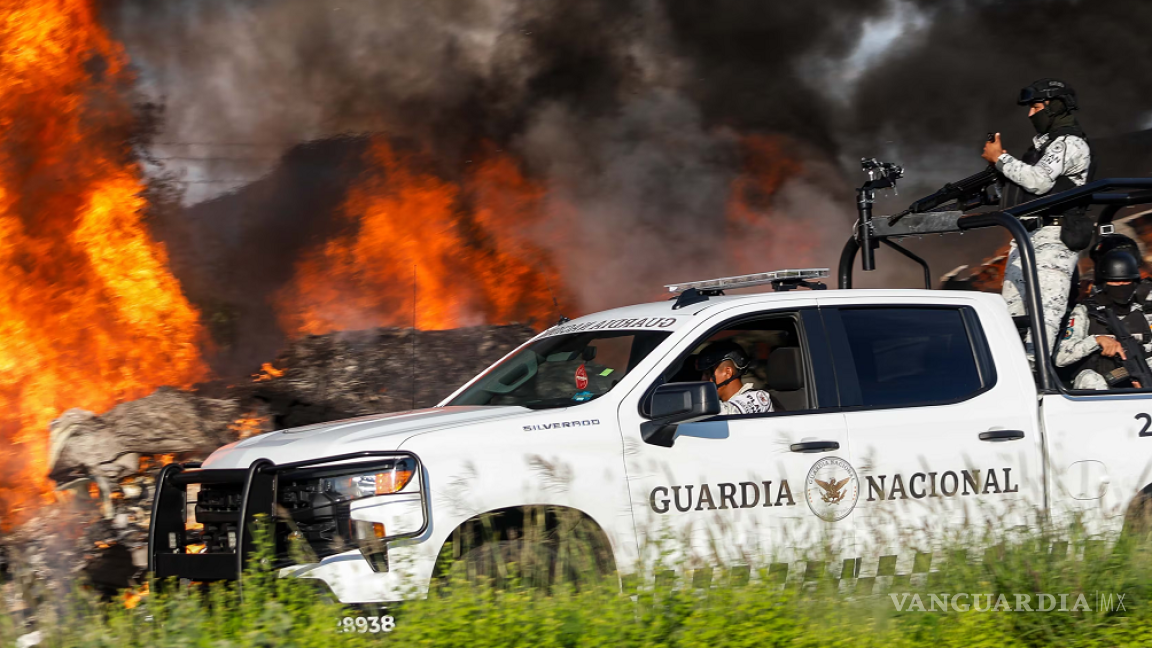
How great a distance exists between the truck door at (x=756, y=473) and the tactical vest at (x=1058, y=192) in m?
2.17

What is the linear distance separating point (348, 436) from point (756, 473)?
1719 mm

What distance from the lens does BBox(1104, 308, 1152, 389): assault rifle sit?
255 inches

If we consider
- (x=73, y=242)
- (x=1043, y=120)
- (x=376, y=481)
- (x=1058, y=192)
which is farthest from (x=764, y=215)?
(x=376, y=481)

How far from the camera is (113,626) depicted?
159 inches

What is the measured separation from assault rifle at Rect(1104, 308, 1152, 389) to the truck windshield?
2.87 metres

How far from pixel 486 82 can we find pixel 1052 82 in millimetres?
5747

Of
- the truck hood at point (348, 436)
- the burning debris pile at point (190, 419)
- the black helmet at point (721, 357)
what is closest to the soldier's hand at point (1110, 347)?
the black helmet at point (721, 357)

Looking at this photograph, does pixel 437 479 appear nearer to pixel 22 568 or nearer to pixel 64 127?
pixel 22 568

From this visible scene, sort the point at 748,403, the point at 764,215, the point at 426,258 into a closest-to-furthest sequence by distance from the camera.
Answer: the point at 748,403
the point at 426,258
the point at 764,215

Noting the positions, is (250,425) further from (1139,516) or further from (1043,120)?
(1139,516)

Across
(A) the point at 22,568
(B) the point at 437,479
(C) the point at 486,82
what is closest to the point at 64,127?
(C) the point at 486,82

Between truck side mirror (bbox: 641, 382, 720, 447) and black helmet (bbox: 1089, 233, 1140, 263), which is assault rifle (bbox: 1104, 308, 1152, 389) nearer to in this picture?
black helmet (bbox: 1089, 233, 1140, 263)

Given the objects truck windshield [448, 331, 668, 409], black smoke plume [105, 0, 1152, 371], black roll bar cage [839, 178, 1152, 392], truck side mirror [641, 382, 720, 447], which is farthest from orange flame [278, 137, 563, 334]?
truck side mirror [641, 382, 720, 447]

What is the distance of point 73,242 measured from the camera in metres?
9.80
